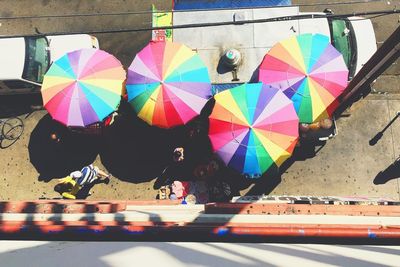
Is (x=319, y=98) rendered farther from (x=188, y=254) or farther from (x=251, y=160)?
(x=188, y=254)

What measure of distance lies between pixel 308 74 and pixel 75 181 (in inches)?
351

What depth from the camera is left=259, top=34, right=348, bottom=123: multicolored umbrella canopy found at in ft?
44.1

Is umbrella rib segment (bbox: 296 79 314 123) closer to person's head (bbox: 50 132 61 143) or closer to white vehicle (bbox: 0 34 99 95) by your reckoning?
white vehicle (bbox: 0 34 99 95)

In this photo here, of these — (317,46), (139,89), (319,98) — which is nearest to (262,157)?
(319,98)

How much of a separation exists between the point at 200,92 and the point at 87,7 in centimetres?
740

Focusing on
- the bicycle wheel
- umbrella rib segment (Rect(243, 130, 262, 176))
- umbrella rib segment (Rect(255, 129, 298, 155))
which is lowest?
umbrella rib segment (Rect(243, 130, 262, 176))

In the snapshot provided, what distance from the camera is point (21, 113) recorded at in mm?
16969

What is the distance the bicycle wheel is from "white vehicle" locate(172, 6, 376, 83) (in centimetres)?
721

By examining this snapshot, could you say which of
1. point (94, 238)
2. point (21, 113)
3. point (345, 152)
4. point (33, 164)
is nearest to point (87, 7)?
point (21, 113)

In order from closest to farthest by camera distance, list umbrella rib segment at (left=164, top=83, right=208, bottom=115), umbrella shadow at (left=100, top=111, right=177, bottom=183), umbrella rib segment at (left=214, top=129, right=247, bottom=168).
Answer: umbrella rib segment at (left=214, top=129, right=247, bottom=168), umbrella rib segment at (left=164, top=83, right=208, bottom=115), umbrella shadow at (left=100, top=111, right=177, bottom=183)

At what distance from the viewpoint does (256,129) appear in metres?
12.9

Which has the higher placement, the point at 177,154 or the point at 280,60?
the point at 280,60

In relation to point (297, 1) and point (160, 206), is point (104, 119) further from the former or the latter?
point (297, 1)

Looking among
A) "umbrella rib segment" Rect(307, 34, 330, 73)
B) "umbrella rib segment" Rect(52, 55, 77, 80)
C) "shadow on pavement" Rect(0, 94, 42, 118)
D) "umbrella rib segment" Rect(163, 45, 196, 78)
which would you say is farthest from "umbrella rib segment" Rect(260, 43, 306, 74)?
"shadow on pavement" Rect(0, 94, 42, 118)
